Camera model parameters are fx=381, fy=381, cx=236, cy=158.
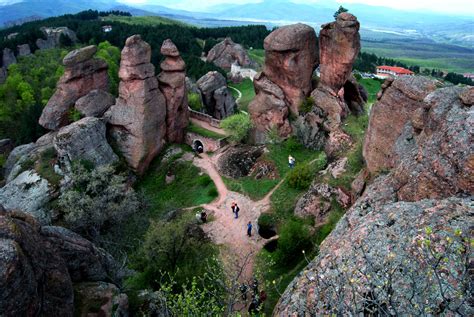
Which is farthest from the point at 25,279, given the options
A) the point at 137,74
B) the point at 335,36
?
the point at 335,36

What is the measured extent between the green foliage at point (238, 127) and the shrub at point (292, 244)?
60.7 ft

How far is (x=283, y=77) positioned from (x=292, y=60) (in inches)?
95.7

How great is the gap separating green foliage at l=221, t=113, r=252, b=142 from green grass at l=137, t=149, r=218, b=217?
6026 millimetres

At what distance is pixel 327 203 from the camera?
1156 inches

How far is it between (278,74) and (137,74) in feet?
51.0

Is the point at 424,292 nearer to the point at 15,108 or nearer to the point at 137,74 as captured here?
the point at 137,74

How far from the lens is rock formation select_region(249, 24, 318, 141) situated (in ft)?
133

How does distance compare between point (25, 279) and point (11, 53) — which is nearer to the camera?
point (25, 279)

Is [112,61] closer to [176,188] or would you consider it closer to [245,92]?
[245,92]

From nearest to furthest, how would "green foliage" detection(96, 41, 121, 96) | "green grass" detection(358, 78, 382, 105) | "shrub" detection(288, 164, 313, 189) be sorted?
1. "shrub" detection(288, 164, 313, 189)
2. "green foliage" detection(96, 41, 121, 96)
3. "green grass" detection(358, 78, 382, 105)

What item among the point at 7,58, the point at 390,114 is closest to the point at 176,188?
the point at 390,114

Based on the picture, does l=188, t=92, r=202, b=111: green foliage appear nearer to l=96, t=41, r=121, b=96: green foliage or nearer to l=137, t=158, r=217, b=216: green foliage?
l=96, t=41, r=121, b=96: green foliage

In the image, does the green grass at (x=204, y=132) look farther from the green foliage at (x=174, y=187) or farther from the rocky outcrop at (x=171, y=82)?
the green foliage at (x=174, y=187)

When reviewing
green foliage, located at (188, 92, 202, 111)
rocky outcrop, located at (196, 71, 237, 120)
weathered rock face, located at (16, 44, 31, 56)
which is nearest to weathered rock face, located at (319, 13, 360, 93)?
green foliage, located at (188, 92, 202, 111)
